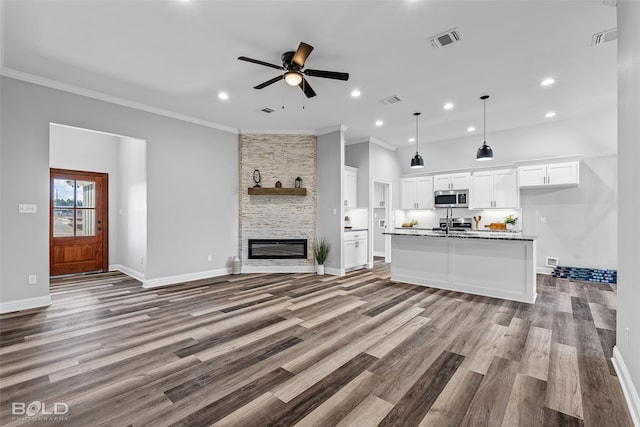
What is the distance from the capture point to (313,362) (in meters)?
2.43

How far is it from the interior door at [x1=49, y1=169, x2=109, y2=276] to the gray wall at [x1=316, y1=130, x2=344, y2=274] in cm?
484

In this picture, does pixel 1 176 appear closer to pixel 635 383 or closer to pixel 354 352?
pixel 354 352

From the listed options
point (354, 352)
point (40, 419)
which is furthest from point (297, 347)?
point (40, 419)

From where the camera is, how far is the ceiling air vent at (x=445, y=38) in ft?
9.77

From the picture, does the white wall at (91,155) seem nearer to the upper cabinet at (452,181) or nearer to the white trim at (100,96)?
the white trim at (100,96)

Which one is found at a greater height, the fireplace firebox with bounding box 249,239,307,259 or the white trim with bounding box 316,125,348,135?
the white trim with bounding box 316,125,348,135

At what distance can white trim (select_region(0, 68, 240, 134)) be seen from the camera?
3.74 metres

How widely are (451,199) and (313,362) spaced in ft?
19.6

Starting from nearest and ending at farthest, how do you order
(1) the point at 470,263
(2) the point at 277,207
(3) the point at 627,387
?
(3) the point at 627,387 < (1) the point at 470,263 < (2) the point at 277,207

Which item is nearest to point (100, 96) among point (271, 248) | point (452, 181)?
point (271, 248)

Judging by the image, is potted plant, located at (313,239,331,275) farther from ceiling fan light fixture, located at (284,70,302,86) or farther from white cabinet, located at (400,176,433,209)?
ceiling fan light fixture, located at (284,70,302,86)

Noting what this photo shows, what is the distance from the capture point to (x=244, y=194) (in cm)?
624

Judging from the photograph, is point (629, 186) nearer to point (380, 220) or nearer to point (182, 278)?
point (182, 278)

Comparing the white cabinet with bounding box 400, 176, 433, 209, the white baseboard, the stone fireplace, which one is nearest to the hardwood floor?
the white baseboard
